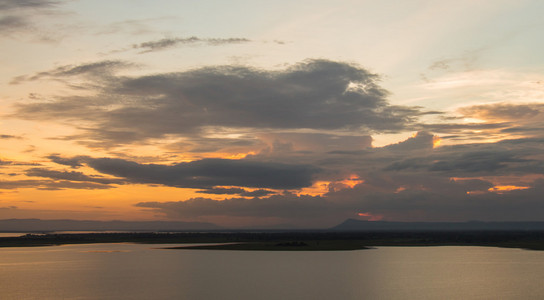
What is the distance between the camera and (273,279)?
55.7 metres

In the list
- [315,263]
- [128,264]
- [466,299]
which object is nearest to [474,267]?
[315,263]

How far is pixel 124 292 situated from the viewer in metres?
47.6

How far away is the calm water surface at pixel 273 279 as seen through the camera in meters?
46.2

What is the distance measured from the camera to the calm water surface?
46156 millimetres

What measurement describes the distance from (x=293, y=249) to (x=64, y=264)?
48.0 metres

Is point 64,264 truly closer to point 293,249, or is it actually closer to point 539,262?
point 293,249

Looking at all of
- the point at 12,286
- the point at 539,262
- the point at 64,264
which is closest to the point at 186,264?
the point at 64,264

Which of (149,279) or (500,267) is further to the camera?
(500,267)

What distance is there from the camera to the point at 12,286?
51500 mm

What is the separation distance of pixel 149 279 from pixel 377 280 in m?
24.1

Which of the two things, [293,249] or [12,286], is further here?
[293,249]

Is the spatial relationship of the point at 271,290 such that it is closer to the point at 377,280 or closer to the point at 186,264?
the point at 377,280

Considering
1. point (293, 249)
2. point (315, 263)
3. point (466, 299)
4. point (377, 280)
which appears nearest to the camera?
point (466, 299)

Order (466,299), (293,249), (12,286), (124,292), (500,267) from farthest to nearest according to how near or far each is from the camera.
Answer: (293,249), (500,267), (12,286), (124,292), (466,299)
